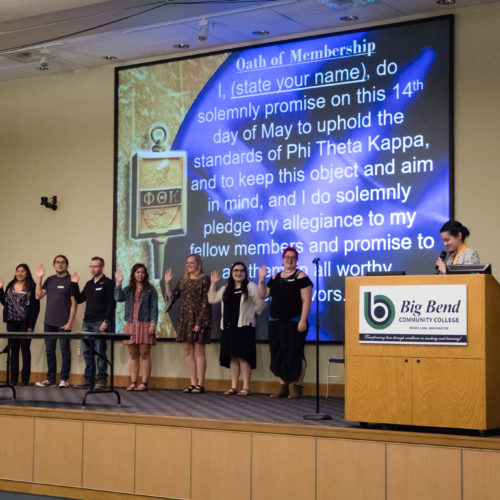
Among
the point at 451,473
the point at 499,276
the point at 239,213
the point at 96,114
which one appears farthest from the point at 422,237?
the point at 96,114

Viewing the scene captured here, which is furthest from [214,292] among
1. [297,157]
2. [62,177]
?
[62,177]

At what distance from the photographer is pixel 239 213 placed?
9.17m

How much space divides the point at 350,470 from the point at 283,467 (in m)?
0.47

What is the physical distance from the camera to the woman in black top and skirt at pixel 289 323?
8.12 m

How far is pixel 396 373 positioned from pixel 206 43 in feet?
17.1

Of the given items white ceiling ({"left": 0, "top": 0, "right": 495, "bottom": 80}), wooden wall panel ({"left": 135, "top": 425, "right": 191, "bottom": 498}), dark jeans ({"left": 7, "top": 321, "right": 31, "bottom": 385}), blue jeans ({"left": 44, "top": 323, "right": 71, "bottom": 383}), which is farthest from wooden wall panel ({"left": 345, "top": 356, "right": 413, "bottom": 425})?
dark jeans ({"left": 7, "top": 321, "right": 31, "bottom": 385})

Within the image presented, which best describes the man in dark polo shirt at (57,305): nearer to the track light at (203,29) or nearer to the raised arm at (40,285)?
the raised arm at (40,285)

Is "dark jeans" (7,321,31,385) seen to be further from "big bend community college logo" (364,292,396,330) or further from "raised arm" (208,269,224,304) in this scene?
"big bend community college logo" (364,292,396,330)

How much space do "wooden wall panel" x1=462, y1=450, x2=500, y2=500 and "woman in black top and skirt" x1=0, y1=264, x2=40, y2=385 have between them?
615cm

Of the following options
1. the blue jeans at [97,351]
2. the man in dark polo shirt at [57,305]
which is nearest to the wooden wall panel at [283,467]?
the blue jeans at [97,351]

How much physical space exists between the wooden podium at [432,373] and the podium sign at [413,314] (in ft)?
0.11

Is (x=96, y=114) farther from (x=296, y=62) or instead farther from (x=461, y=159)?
(x=461, y=159)

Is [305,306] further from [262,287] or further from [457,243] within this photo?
[457,243]

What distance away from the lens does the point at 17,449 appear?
263 inches
